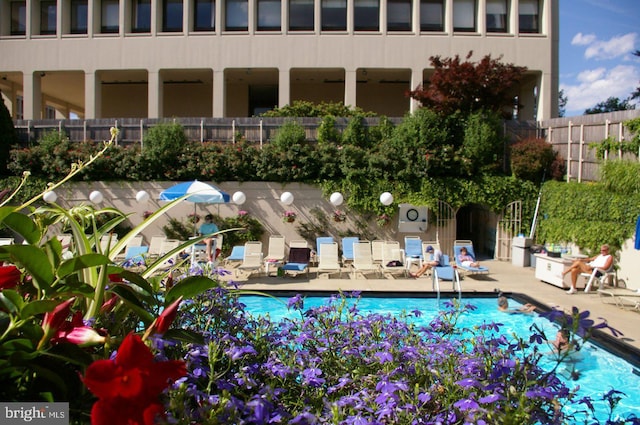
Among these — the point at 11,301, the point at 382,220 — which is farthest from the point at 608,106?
the point at 11,301

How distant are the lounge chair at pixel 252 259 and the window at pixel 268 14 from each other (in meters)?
12.4

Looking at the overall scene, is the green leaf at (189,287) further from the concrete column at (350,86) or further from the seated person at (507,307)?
the concrete column at (350,86)

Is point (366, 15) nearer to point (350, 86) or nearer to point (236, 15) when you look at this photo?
point (350, 86)

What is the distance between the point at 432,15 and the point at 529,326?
→ 1924 cm

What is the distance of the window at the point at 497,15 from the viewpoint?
21.9 metres

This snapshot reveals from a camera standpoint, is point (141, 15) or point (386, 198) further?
point (141, 15)

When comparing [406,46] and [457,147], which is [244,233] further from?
[406,46]

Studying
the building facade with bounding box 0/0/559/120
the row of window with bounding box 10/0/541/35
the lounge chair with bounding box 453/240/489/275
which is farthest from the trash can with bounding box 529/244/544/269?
the row of window with bounding box 10/0/541/35

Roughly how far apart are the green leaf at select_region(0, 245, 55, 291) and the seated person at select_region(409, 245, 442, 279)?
35.0ft

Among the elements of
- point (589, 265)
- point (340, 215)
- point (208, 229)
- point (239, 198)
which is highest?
point (239, 198)

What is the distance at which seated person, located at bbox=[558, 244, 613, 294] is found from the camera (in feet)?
36.4

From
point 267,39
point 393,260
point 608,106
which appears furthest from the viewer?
point 608,106

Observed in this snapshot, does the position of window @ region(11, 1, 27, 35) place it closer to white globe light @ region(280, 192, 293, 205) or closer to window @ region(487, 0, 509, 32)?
white globe light @ region(280, 192, 293, 205)

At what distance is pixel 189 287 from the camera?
176cm
